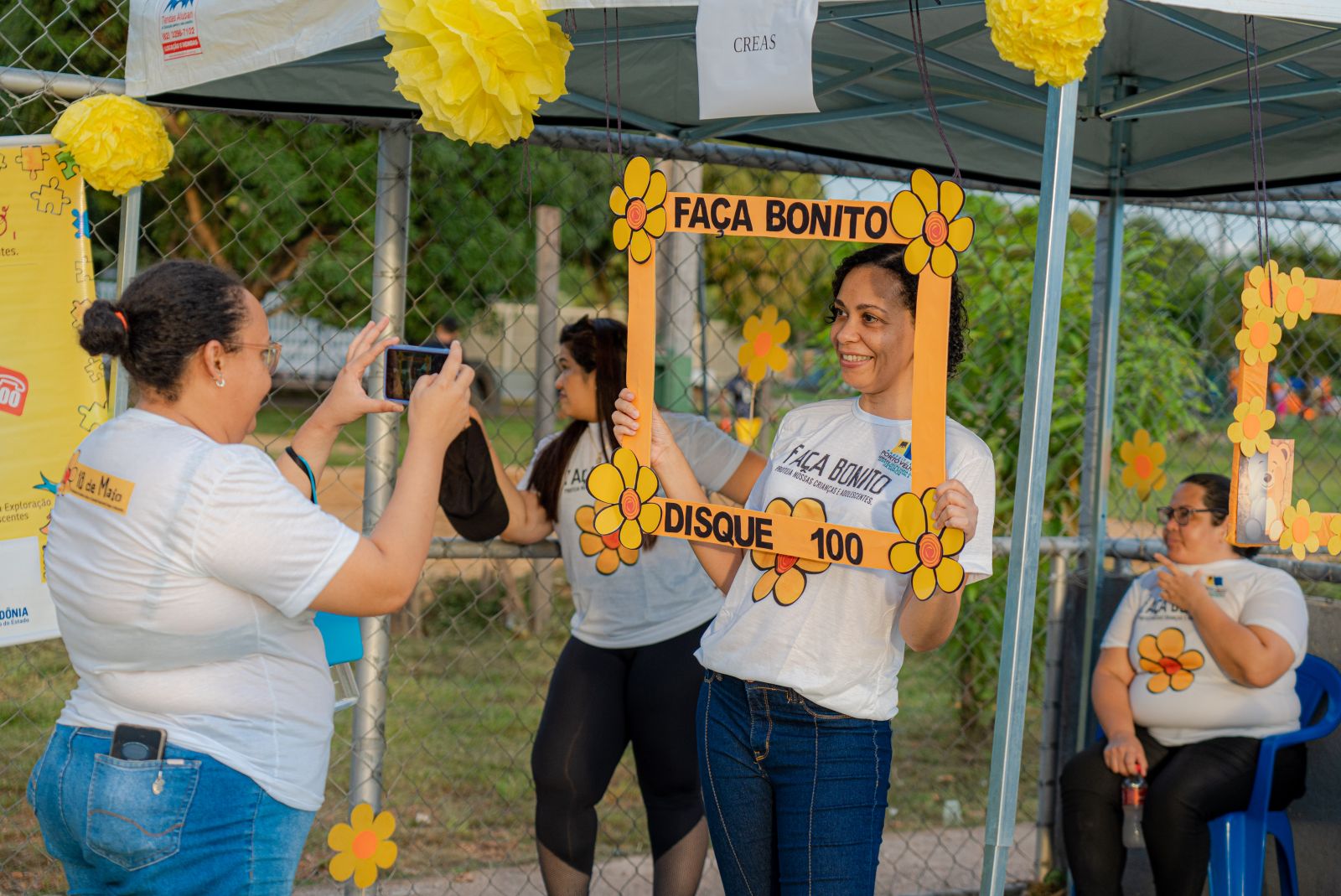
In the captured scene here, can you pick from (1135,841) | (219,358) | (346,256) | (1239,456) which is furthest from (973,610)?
(346,256)

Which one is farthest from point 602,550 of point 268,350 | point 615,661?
point 268,350

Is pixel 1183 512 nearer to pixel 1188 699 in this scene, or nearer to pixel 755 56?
pixel 1188 699

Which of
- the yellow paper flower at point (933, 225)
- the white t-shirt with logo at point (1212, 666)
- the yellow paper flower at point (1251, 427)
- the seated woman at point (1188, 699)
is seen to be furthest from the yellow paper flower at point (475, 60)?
the white t-shirt with logo at point (1212, 666)

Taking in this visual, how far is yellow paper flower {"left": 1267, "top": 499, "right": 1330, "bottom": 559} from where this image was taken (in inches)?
97.4

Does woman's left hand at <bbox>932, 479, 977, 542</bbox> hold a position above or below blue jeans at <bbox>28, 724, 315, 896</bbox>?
above

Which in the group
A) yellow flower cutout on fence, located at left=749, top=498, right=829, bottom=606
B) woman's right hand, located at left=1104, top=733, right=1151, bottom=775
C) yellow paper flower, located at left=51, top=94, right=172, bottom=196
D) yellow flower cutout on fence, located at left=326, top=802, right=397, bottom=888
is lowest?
yellow flower cutout on fence, located at left=326, top=802, right=397, bottom=888

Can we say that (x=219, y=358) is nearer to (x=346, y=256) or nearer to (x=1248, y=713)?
(x=1248, y=713)

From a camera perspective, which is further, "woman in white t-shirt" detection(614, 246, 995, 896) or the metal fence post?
the metal fence post

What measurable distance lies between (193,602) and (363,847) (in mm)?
1691

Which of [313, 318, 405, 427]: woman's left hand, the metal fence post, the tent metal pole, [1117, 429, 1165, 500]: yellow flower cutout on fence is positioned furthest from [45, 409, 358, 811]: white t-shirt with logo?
[1117, 429, 1165, 500]: yellow flower cutout on fence

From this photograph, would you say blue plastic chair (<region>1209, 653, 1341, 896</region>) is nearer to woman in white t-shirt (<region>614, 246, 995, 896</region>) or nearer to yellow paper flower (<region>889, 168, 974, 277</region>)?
woman in white t-shirt (<region>614, 246, 995, 896</region>)

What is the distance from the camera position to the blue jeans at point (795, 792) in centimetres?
238

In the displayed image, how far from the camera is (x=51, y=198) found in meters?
3.07

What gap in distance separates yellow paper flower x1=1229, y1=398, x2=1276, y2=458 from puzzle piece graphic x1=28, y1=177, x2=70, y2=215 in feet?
8.63
